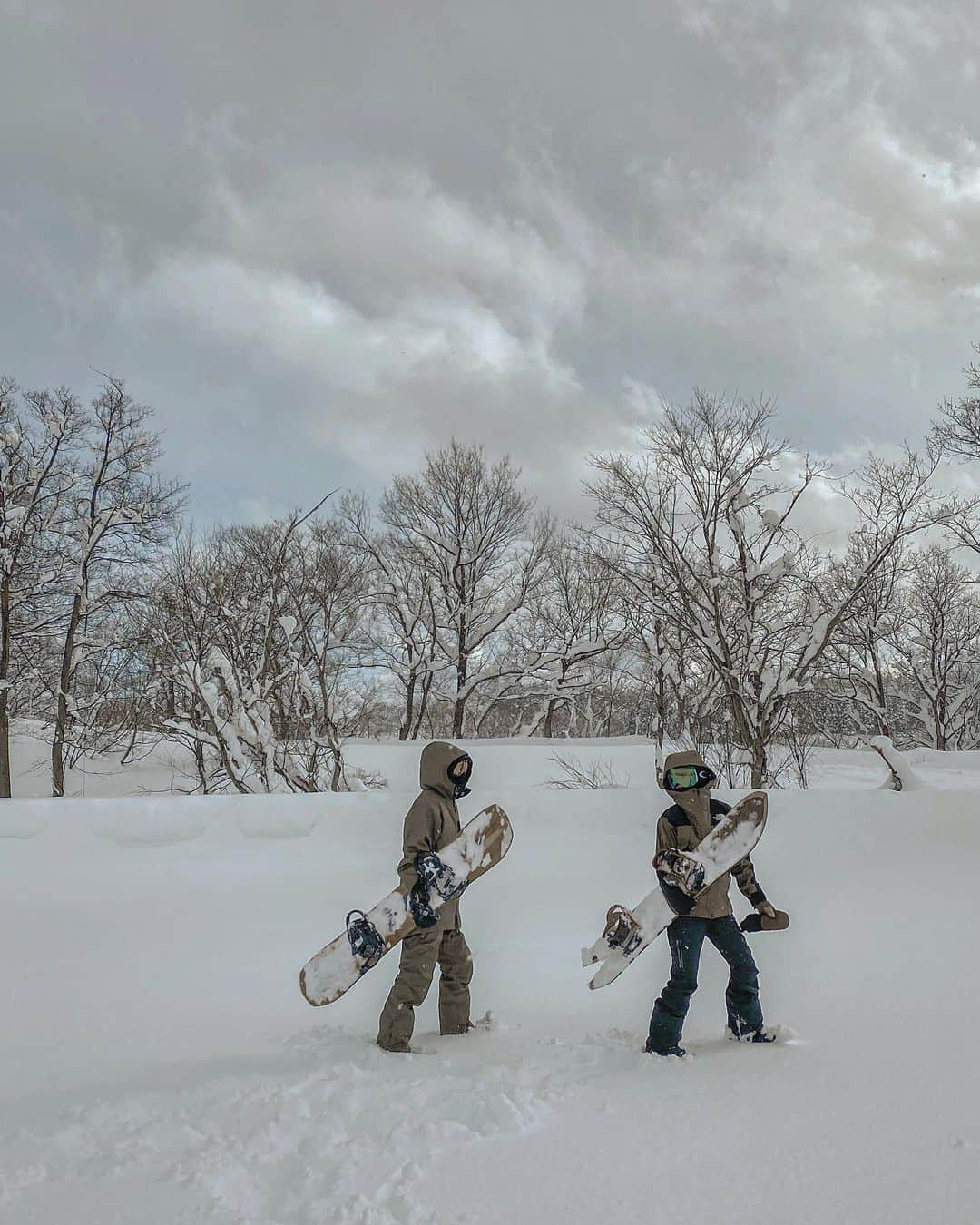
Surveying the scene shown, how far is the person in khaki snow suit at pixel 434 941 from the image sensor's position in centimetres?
359

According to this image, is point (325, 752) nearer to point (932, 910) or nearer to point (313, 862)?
point (313, 862)

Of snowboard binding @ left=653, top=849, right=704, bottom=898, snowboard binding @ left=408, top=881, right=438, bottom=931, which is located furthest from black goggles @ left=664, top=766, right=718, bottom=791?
snowboard binding @ left=408, top=881, right=438, bottom=931

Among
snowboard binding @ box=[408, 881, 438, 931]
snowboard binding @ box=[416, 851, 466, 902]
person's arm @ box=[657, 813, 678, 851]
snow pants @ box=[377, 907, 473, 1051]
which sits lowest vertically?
snow pants @ box=[377, 907, 473, 1051]

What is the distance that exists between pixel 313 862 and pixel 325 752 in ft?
16.6

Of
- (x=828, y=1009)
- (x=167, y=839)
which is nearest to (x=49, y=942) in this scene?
(x=167, y=839)

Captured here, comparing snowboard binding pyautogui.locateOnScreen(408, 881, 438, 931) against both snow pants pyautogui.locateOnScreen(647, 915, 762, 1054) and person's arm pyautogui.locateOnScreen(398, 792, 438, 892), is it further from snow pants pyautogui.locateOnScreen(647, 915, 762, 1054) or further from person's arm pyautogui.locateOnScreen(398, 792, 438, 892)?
snow pants pyautogui.locateOnScreen(647, 915, 762, 1054)

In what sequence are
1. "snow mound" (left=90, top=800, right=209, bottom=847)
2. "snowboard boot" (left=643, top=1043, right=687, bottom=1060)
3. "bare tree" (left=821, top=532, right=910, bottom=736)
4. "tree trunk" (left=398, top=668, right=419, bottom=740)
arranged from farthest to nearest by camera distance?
"tree trunk" (left=398, top=668, right=419, bottom=740) < "bare tree" (left=821, top=532, right=910, bottom=736) < "snow mound" (left=90, top=800, right=209, bottom=847) < "snowboard boot" (left=643, top=1043, right=687, bottom=1060)

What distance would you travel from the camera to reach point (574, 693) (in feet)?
79.9

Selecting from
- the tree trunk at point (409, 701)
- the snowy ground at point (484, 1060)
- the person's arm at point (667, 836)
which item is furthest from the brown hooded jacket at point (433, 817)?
the tree trunk at point (409, 701)

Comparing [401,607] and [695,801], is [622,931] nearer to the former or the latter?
[695,801]

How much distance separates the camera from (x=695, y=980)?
3375 millimetres

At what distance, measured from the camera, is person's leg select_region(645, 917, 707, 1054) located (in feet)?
10.9

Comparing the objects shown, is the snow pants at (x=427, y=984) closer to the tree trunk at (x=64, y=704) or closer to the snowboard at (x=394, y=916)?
the snowboard at (x=394, y=916)

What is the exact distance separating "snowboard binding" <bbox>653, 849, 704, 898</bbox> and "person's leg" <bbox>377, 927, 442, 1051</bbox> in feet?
3.71
